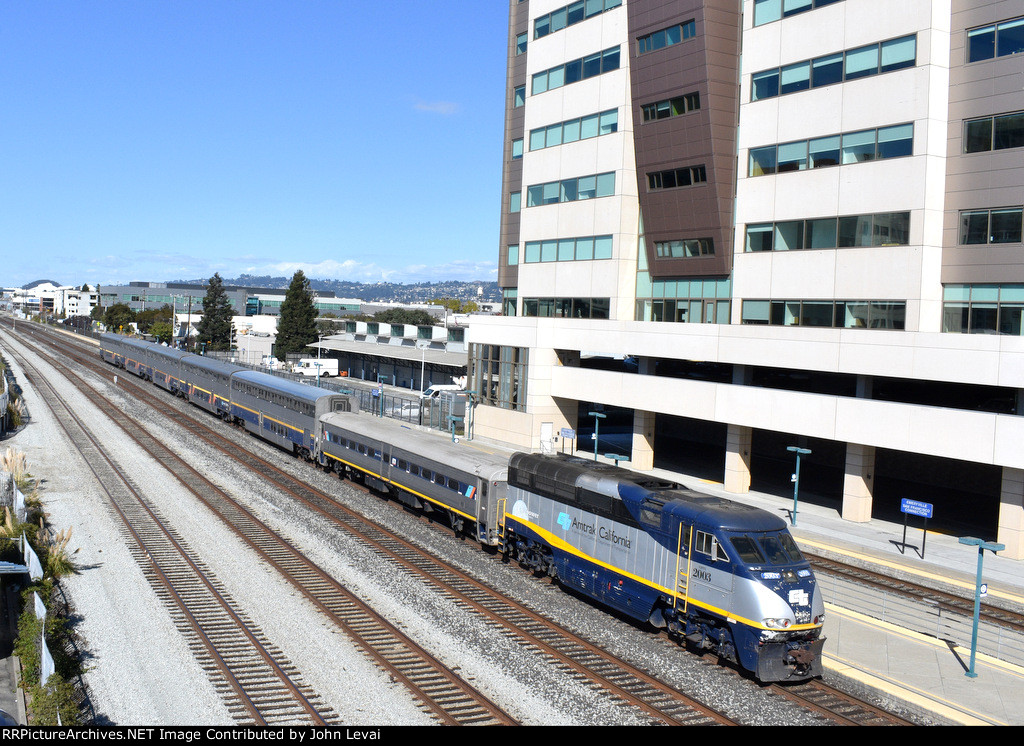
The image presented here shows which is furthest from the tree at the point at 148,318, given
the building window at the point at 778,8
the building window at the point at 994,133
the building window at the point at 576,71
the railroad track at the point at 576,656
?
the building window at the point at 994,133

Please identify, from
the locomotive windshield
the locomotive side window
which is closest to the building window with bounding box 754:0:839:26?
the locomotive windshield

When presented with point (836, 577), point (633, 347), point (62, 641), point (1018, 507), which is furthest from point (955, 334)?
point (62, 641)

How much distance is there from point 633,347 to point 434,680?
1160 inches

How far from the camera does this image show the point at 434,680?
17.5 m

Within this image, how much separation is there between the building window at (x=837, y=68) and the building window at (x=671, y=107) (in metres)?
2.90

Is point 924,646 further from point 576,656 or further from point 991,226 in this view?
point 991,226

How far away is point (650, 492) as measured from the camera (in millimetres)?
20219

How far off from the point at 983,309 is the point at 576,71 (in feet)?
88.9

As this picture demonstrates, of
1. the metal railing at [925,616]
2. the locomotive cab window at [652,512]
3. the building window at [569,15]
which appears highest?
the building window at [569,15]

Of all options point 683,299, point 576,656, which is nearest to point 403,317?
point 683,299

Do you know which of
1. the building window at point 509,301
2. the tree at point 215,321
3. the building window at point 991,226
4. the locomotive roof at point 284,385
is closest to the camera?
the building window at point 991,226

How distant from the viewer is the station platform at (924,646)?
16719 mm

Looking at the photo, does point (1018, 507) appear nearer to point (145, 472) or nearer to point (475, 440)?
point (475, 440)

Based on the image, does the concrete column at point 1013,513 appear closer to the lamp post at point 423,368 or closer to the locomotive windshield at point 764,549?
the locomotive windshield at point 764,549
